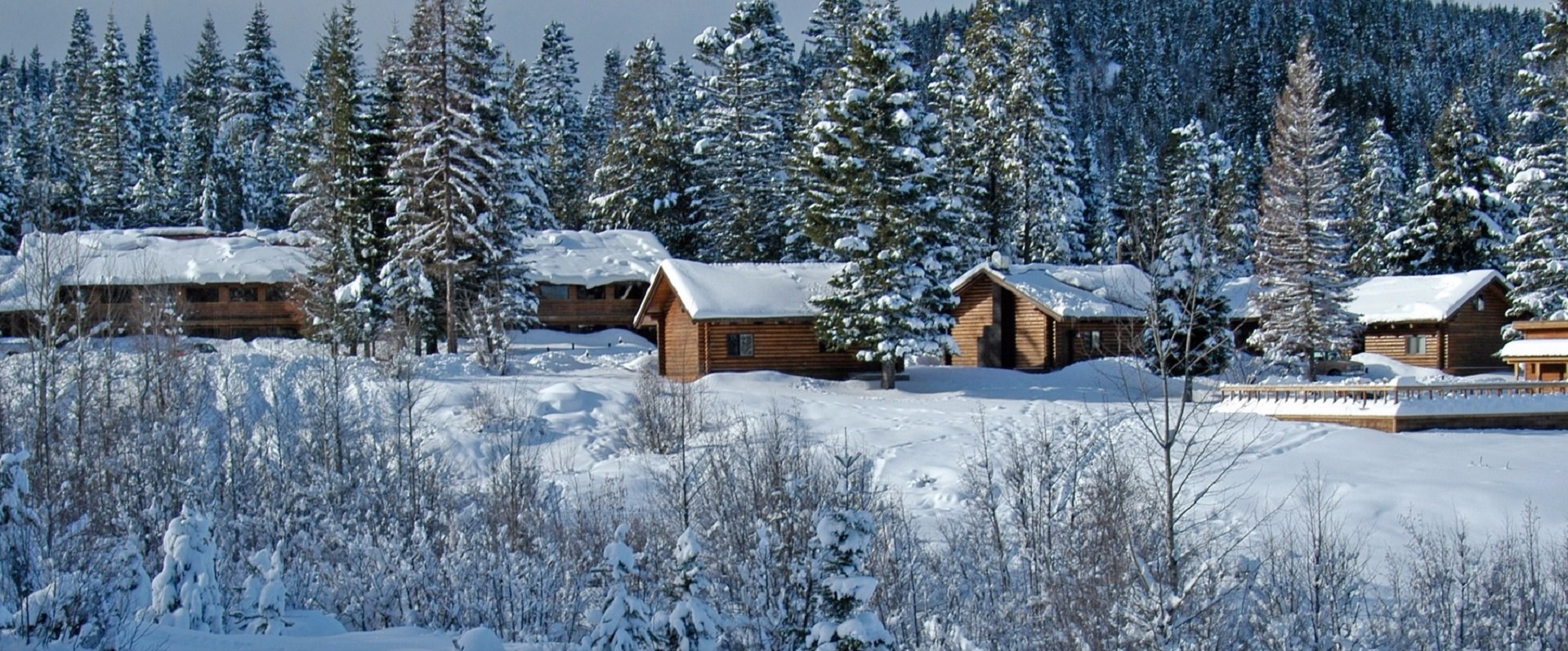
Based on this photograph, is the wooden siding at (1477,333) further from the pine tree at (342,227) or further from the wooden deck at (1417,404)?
the pine tree at (342,227)

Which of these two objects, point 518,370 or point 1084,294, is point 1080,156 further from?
point 518,370

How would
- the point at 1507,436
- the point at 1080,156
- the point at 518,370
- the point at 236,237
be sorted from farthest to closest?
the point at 1080,156 → the point at 236,237 → the point at 518,370 → the point at 1507,436

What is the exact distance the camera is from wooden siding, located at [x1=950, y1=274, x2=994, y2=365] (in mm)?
42094

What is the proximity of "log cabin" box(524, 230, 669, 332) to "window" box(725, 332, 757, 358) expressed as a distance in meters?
15.4

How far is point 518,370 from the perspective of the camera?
38188mm

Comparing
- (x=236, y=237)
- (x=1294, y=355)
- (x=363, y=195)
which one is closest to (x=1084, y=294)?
(x=1294, y=355)

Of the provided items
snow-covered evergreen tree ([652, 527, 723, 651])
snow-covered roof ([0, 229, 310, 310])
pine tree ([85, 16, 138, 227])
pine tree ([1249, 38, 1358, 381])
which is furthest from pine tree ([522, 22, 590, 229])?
snow-covered evergreen tree ([652, 527, 723, 651])

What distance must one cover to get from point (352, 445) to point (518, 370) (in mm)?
15605

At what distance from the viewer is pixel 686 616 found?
6895 mm

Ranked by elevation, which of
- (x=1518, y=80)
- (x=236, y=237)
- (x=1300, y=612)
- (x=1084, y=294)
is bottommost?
(x=1300, y=612)

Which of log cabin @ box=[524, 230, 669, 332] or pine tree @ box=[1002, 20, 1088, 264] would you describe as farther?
log cabin @ box=[524, 230, 669, 332]

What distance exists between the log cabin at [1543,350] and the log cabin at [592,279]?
3329 cm

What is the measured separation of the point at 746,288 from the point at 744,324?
148 cm

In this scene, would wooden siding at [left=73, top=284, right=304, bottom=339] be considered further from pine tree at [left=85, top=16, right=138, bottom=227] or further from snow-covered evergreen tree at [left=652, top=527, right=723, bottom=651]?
snow-covered evergreen tree at [left=652, top=527, right=723, bottom=651]
